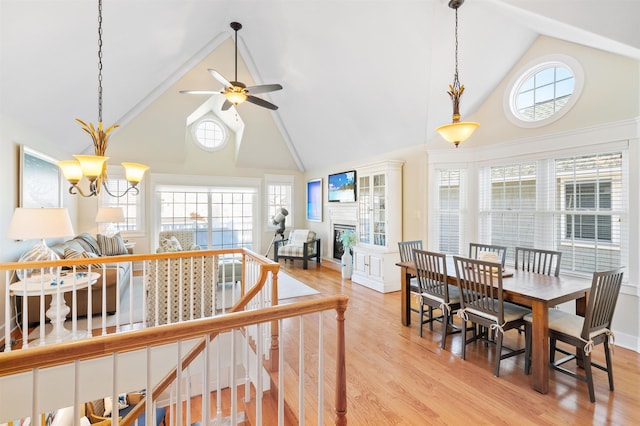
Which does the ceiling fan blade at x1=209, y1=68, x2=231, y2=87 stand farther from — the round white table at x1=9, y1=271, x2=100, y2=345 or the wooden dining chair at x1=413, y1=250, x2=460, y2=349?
the wooden dining chair at x1=413, y1=250, x2=460, y2=349

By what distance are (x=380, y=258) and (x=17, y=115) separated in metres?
5.38

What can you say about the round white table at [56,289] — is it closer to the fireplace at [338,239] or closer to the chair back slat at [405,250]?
the chair back slat at [405,250]

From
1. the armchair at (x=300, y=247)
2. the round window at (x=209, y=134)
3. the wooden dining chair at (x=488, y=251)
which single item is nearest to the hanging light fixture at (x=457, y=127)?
the wooden dining chair at (x=488, y=251)

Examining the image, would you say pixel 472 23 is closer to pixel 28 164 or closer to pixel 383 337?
pixel 383 337

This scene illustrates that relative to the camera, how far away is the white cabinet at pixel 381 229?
5.20 m

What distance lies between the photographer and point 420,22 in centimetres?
354

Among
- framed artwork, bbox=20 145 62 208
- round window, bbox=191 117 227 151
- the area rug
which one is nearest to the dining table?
the area rug

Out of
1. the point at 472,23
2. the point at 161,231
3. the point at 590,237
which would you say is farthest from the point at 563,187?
the point at 161,231

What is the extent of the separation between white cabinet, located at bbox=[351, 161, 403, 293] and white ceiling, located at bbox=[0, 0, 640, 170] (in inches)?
23.7

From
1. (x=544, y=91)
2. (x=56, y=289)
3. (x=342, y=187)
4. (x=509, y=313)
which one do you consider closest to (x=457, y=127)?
(x=509, y=313)

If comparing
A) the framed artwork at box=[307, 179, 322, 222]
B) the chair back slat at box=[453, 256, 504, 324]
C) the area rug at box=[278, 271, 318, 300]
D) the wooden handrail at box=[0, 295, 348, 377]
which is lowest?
the area rug at box=[278, 271, 318, 300]

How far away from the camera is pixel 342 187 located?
267 inches

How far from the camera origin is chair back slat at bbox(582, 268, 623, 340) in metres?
2.17

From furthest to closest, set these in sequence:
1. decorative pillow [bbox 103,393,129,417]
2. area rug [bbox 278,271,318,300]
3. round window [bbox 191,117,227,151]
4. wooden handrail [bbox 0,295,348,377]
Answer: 1. round window [bbox 191,117,227,151]
2. area rug [bbox 278,271,318,300]
3. decorative pillow [bbox 103,393,129,417]
4. wooden handrail [bbox 0,295,348,377]
